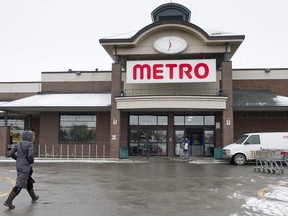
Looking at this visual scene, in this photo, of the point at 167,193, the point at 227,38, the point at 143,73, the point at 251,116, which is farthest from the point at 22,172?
the point at 251,116

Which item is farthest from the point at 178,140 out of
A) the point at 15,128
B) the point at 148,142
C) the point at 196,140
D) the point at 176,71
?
the point at 15,128

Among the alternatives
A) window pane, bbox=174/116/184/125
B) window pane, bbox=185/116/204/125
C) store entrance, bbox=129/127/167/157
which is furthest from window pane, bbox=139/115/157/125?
window pane, bbox=185/116/204/125

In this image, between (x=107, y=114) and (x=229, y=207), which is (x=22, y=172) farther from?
(x=107, y=114)

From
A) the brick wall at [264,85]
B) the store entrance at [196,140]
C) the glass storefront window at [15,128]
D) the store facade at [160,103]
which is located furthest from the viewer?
the glass storefront window at [15,128]

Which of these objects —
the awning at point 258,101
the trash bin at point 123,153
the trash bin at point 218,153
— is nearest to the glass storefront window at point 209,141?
the trash bin at point 218,153

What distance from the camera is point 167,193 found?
10875mm

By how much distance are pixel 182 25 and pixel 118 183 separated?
16791mm

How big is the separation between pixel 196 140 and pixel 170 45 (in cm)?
776

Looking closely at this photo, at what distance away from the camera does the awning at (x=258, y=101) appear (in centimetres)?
2583

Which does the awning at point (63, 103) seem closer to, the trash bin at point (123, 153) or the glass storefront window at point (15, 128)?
the glass storefront window at point (15, 128)

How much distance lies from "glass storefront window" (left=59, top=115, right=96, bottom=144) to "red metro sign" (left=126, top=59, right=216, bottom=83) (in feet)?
17.1

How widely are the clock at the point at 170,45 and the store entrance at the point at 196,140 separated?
20.8 ft

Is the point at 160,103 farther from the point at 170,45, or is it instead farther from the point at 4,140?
the point at 4,140

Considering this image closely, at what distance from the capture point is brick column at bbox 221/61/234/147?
25766mm
